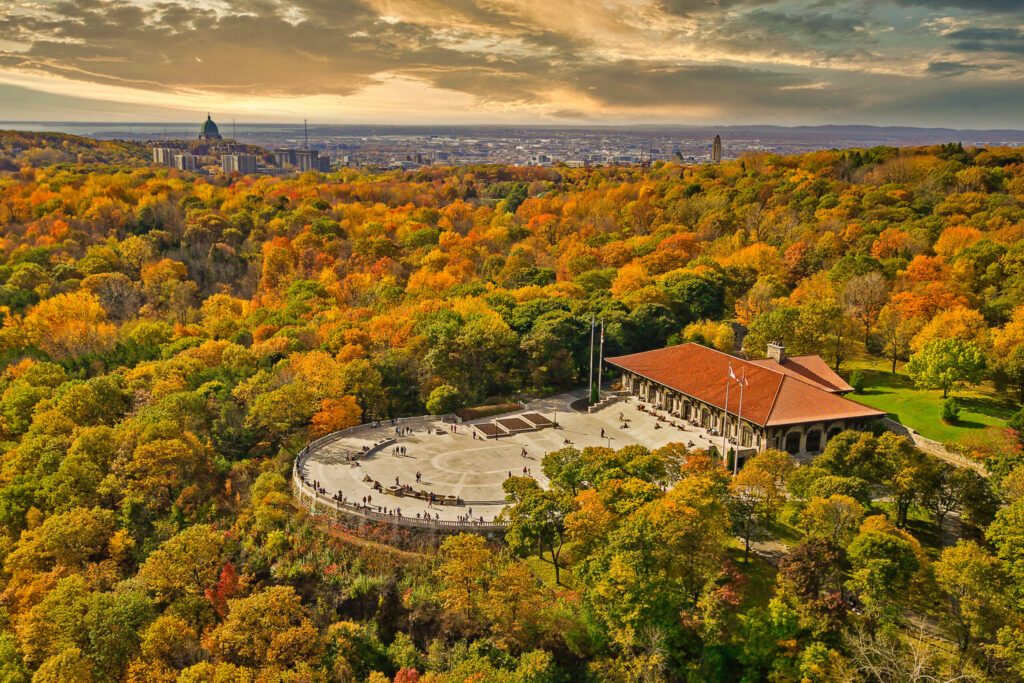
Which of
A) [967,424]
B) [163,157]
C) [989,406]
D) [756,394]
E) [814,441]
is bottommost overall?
[814,441]

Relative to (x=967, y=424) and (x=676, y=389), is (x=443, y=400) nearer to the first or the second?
(x=676, y=389)

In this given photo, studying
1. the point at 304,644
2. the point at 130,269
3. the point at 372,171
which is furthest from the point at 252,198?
the point at 304,644

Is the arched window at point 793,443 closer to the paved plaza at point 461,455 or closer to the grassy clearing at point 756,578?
the paved plaza at point 461,455

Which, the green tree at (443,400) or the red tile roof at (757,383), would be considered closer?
the red tile roof at (757,383)

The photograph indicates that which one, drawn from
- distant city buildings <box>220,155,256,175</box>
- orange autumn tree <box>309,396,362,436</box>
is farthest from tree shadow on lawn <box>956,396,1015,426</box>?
distant city buildings <box>220,155,256,175</box>

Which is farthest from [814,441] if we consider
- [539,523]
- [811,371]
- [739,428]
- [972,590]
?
[539,523]

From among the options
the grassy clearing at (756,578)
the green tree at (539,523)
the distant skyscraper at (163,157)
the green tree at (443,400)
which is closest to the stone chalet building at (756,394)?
the grassy clearing at (756,578)
